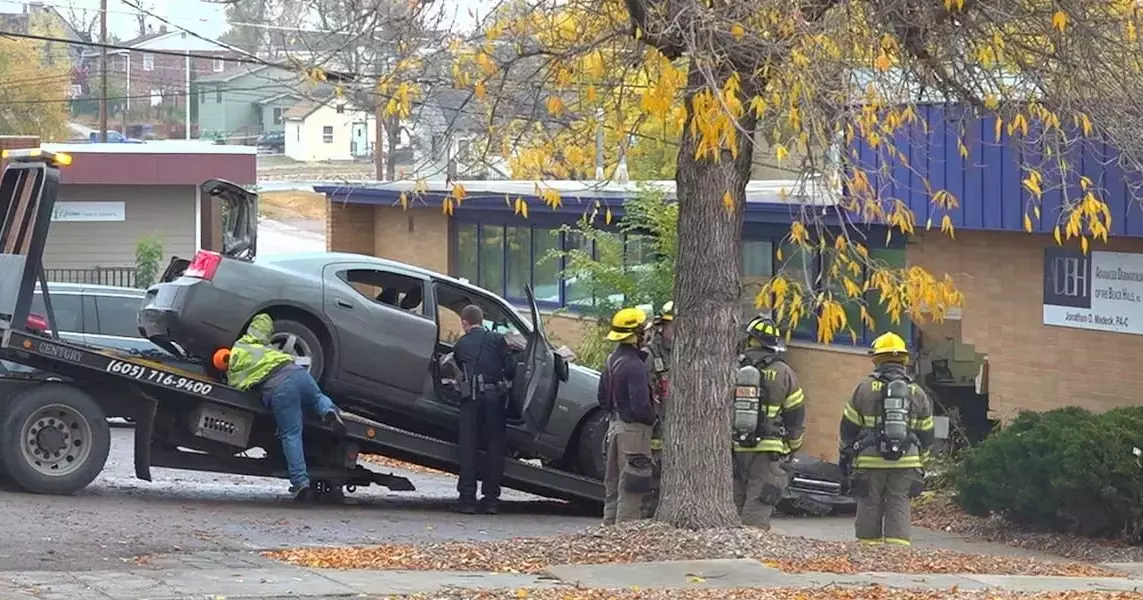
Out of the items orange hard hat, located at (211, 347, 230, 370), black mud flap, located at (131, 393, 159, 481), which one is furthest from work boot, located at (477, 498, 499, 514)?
black mud flap, located at (131, 393, 159, 481)

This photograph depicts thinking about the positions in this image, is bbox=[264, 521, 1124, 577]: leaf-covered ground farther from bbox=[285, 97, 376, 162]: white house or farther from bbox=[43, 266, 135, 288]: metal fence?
bbox=[285, 97, 376, 162]: white house

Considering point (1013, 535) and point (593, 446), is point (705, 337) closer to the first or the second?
point (593, 446)

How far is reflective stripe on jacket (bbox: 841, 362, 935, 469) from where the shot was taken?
1114 cm

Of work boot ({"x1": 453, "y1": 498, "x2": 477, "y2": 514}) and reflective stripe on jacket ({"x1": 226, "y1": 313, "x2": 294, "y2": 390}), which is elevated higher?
reflective stripe on jacket ({"x1": 226, "y1": 313, "x2": 294, "y2": 390})

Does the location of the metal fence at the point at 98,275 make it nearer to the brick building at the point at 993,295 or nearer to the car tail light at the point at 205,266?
the brick building at the point at 993,295

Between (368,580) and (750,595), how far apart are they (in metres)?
2.07

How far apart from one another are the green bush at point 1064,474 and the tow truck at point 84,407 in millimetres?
4981

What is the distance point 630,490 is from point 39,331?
488cm

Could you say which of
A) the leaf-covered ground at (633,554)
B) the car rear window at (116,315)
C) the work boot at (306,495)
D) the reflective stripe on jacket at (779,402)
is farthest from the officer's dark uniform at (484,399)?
the car rear window at (116,315)

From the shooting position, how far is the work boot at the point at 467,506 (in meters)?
13.8

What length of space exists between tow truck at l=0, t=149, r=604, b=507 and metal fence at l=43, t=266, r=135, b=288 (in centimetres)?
1911

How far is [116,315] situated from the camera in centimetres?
1808

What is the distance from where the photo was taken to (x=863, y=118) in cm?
894

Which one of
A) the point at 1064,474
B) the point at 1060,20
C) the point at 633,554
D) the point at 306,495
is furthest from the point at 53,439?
the point at 1064,474
